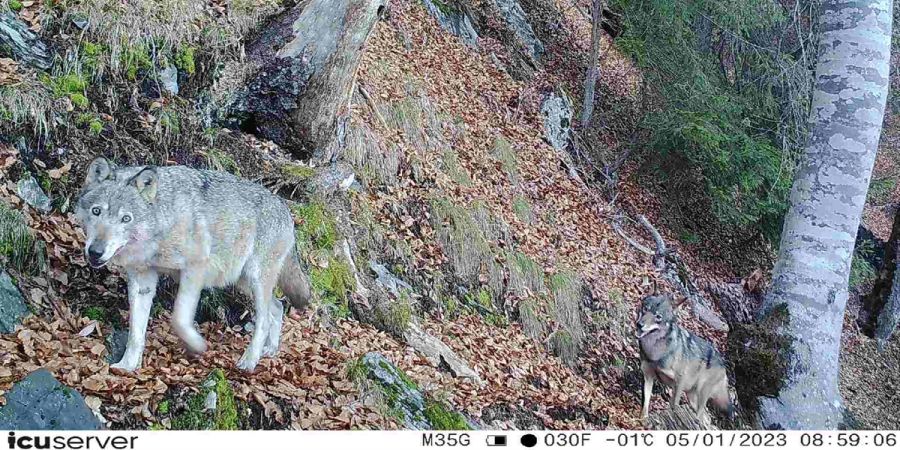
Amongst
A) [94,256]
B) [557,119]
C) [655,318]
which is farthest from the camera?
[557,119]

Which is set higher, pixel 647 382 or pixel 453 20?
pixel 453 20

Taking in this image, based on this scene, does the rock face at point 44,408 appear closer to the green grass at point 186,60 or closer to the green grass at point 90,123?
the green grass at point 90,123

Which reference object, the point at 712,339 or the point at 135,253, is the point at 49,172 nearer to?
the point at 135,253

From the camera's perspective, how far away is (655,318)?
6.92 meters

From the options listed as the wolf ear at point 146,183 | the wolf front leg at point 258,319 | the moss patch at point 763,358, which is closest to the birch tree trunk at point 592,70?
the moss patch at point 763,358

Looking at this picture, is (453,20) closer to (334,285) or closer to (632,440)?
(334,285)

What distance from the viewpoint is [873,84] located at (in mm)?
4609

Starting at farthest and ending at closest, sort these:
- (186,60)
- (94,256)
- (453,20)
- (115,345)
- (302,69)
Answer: (453,20)
(302,69)
(186,60)
(115,345)
(94,256)

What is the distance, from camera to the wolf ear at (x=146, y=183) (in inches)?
147

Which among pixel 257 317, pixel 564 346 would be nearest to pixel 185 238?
pixel 257 317

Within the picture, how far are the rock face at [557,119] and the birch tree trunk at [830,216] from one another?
783 centimetres

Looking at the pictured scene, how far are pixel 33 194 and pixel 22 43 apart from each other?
1.58m

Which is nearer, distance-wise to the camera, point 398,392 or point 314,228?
point 398,392

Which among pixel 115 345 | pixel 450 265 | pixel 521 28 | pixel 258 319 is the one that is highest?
pixel 258 319
